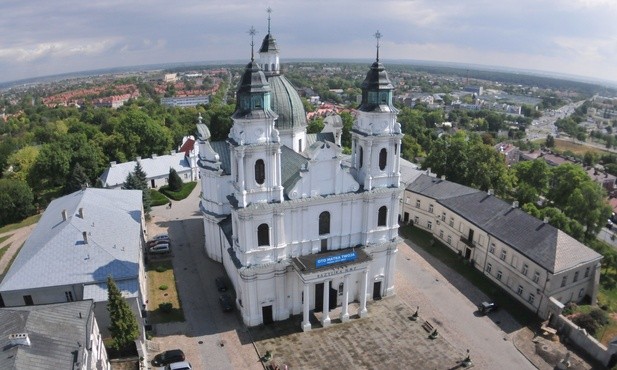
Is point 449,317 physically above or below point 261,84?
below

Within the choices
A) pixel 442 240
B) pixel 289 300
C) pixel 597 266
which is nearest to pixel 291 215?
pixel 289 300

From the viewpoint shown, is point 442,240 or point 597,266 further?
point 442,240

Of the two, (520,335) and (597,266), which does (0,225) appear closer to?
(520,335)

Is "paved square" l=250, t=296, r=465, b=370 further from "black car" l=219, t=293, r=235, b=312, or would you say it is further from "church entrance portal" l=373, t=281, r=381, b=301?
"black car" l=219, t=293, r=235, b=312

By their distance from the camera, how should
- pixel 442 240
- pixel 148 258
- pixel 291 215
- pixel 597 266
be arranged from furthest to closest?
pixel 442 240 < pixel 148 258 < pixel 597 266 < pixel 291 215

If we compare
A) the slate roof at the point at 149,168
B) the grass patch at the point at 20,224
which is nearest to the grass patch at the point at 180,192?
the slate roof at the point at 149,168

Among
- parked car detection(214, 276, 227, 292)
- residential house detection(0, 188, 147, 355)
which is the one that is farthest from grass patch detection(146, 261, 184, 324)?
parked car detection(214, 276, 227, 292)

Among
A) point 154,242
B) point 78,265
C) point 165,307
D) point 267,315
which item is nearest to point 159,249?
point 154,242
